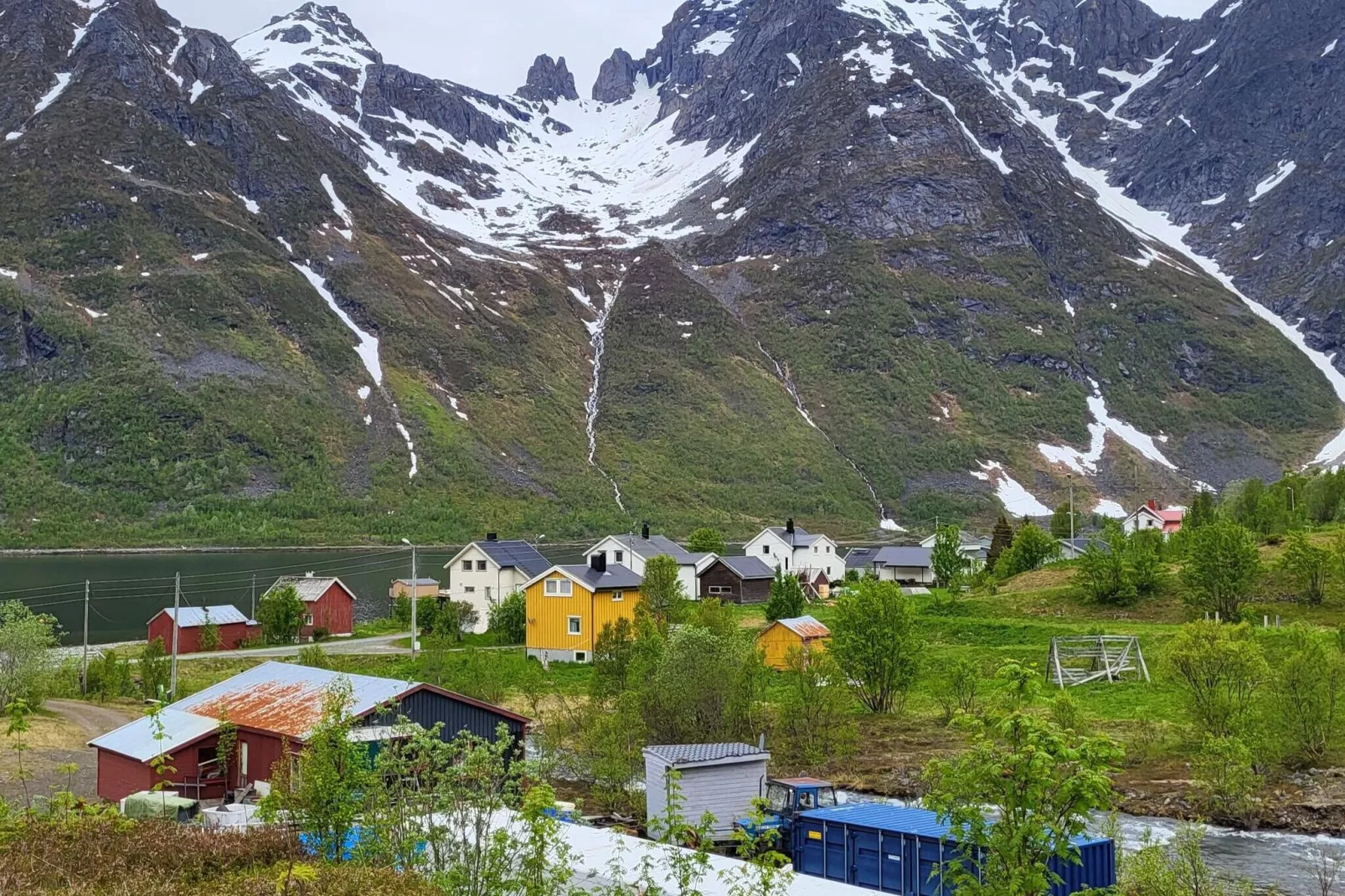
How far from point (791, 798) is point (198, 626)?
1827 inches

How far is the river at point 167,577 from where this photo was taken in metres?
70.3

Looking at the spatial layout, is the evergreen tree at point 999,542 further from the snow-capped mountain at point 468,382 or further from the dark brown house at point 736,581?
the snow-capped mountain at point 468,382

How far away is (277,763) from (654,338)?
572ft

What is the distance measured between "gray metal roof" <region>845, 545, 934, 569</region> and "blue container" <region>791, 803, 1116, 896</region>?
208 feet

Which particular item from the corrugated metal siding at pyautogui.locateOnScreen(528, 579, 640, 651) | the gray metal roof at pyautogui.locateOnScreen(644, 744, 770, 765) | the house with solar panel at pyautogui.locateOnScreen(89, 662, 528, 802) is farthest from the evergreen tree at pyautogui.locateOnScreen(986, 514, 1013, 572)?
the gray metal roof at pyautogui.locateOnScreen(644, 744, 770, 765)

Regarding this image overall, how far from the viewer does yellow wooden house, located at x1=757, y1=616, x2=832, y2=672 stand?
46.3 meters

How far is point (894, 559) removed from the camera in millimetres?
88000

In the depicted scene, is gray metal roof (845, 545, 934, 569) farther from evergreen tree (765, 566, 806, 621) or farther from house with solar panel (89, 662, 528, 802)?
house with solar panel (89, 662, 528, 802)

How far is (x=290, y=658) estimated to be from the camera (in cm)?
5159

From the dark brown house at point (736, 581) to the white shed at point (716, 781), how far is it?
52.8 meters

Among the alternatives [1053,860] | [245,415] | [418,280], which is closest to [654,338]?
[418,280]

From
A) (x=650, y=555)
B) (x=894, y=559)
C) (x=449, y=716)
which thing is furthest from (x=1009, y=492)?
(x=449, y=716)

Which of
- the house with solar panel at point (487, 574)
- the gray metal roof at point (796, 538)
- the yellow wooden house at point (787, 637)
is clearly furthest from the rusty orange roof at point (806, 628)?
the gray metal roof at point (796, 538)

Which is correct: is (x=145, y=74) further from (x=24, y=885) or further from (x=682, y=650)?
(x=24, y=885)
